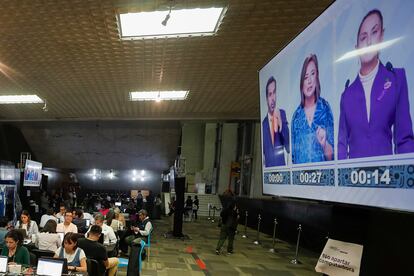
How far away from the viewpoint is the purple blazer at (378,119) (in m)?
1.34

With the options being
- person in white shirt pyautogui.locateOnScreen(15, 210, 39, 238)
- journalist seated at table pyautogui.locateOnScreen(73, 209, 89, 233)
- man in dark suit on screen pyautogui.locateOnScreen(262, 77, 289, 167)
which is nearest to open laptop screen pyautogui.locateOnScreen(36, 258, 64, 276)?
man in dark suit on screen pyautogui.locateOnScreen(262, 77, 289, 167)

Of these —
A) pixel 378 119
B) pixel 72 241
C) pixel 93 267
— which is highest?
pixel 378 119

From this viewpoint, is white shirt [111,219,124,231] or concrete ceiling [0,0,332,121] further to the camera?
white shirt [111,219,124,231]

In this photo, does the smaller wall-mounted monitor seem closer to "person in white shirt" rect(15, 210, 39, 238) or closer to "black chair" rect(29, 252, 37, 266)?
"person in white shirt" rect(15, 210, 39, 238)

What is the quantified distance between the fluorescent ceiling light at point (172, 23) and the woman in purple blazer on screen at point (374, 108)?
9.39ft

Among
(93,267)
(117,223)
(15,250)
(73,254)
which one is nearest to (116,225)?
(117,223)

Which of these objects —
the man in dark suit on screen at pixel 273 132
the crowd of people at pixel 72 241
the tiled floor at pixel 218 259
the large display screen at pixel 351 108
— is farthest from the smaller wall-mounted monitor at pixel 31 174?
the large display screen at pixel 351 108

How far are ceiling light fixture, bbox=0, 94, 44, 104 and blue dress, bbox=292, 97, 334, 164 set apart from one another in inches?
301

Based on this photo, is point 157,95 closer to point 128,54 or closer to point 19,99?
point 128,54

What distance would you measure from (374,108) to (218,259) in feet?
25.7

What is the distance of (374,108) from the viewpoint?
1514 mm

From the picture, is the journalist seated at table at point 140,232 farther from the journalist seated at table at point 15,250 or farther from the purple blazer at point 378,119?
the purple blazer at point 378,119

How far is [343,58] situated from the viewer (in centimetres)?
178

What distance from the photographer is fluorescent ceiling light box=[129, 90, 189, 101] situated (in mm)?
7855
